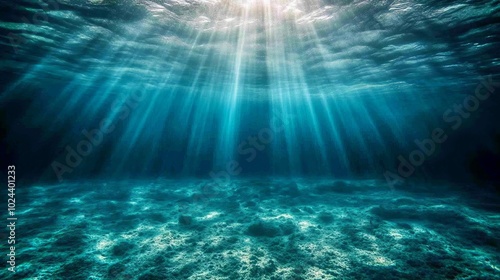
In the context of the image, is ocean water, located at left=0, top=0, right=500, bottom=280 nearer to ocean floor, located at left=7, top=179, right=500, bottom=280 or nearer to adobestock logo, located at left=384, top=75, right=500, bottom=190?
ocean floor, located at left=7, top=179, right=500, bottom=280

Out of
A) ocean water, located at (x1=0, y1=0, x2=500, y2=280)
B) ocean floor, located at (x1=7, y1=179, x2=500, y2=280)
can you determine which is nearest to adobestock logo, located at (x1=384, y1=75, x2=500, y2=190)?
ocean water, located at (x1=0, y1=0, x2=500, y2=280)

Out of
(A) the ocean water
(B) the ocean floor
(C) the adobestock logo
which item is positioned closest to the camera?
(B) the ocean floor

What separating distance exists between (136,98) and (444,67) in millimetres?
40844

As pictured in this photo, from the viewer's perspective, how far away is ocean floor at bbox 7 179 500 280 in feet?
23.7

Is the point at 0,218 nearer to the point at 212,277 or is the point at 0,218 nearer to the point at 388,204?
the point at 212,277

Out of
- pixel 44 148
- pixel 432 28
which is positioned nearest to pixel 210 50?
pixel 432 28

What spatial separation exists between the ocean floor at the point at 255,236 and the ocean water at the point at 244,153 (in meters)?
0.07

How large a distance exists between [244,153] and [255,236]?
64.7ft

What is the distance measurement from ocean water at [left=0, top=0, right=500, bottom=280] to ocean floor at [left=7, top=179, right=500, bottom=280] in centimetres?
7

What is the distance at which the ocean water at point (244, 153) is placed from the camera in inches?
320

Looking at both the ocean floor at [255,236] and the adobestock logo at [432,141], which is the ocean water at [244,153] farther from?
the adobestock logo at [432,141]

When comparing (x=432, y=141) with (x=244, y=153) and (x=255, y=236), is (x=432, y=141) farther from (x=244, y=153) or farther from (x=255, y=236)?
(x=255, y=236)

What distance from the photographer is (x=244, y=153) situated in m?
29.3

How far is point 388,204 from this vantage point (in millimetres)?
13812
